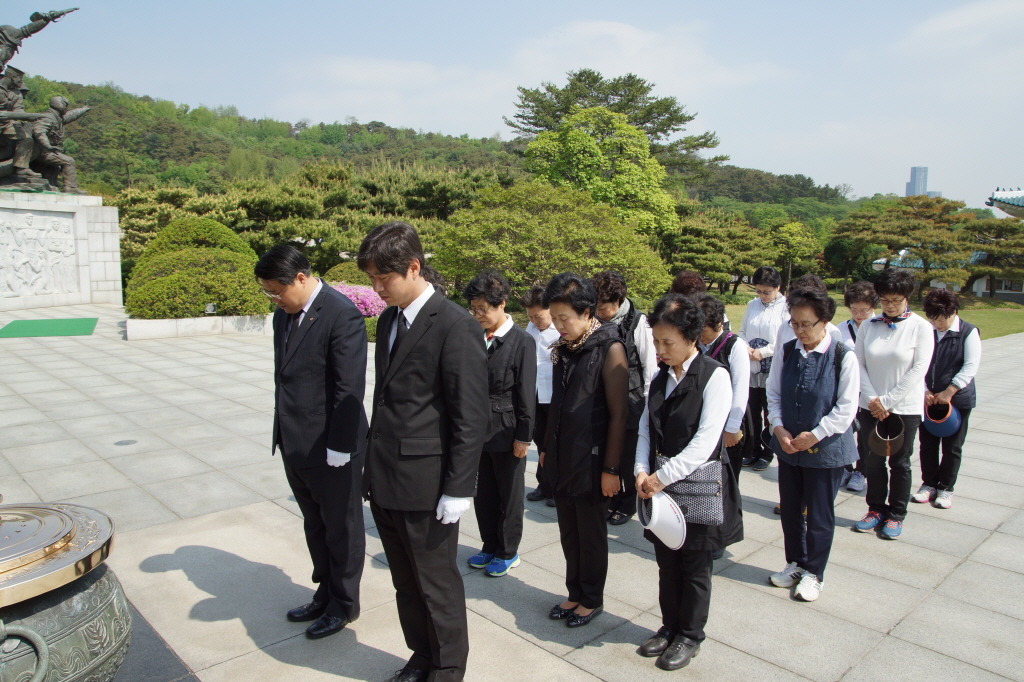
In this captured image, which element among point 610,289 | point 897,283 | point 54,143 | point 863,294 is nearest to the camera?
point 610,289

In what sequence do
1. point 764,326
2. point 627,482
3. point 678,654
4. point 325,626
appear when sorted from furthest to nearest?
point 764,326
point 627,482
point 325,626
point 678,654

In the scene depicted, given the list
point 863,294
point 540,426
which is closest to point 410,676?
point 540,426

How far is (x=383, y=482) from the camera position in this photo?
213 centimetres

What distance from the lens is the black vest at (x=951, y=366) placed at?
13.5ft

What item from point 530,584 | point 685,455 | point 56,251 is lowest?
point 530,584

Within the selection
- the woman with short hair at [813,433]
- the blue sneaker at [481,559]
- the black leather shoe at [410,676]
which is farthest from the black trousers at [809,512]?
the black leather shoe at [410,676]

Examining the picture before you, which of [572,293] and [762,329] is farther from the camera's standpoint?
[762,329]

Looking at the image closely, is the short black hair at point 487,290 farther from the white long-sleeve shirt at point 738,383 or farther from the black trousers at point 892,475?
the black trousers at point 892,475

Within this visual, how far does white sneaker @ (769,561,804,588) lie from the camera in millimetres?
3127

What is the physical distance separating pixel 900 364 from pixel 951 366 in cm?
73

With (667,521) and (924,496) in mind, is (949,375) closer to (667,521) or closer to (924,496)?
(924,496)

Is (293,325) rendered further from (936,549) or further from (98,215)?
(98,215)

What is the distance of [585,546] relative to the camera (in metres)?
2.70

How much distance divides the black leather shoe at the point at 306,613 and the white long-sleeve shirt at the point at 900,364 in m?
3.25
